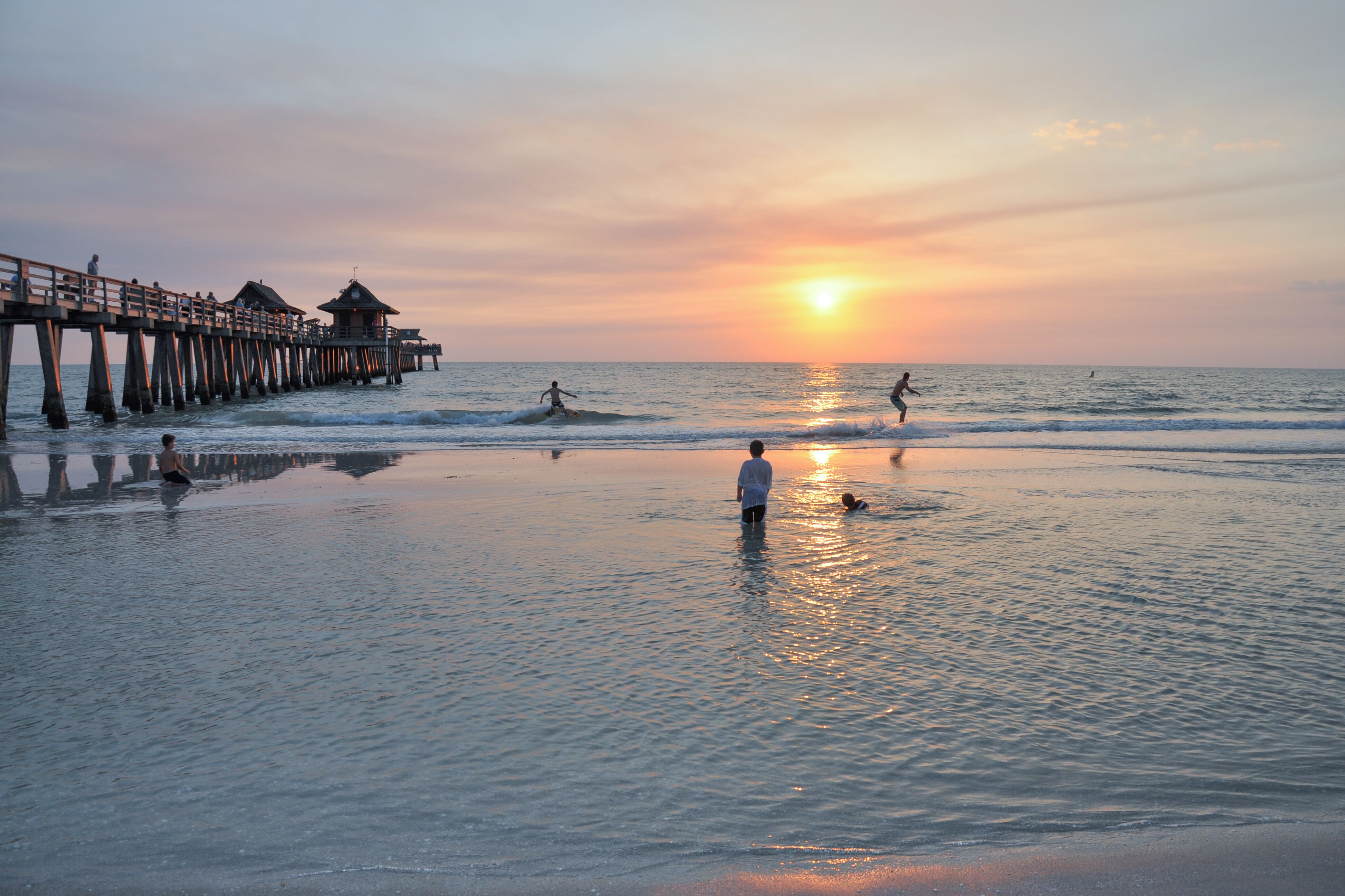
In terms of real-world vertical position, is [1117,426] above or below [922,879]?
above

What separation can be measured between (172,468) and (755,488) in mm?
10303

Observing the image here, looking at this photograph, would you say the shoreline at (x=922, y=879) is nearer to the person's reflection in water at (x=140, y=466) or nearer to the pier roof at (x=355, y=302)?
the person's reflection in water at (x=140, y=466)

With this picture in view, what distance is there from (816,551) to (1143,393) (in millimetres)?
74583

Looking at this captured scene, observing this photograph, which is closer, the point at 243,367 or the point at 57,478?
the point at 57,478

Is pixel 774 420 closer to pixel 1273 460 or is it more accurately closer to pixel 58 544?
pixel 1273 460

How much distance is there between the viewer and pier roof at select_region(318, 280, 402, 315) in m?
65.3

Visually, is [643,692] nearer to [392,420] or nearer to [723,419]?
[392,420]

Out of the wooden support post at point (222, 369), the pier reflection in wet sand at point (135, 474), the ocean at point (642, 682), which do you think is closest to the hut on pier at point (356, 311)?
the wooden support post at point (222, 369)

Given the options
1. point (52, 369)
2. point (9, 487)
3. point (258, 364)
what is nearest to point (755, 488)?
point (9, 487)

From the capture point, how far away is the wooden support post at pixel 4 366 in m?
22.8

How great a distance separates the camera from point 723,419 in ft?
130

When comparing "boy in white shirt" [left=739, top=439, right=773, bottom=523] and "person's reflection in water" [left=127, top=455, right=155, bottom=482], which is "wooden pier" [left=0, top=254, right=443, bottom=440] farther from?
"boy in white shirt" [left=739, top=439, right=773, bottom=523]

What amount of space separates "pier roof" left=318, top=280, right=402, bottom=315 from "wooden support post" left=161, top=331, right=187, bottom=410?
3244 cm

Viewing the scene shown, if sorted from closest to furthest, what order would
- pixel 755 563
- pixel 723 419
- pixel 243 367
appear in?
pixel 755 563 → pixel 723 419 → pixel 243 367
